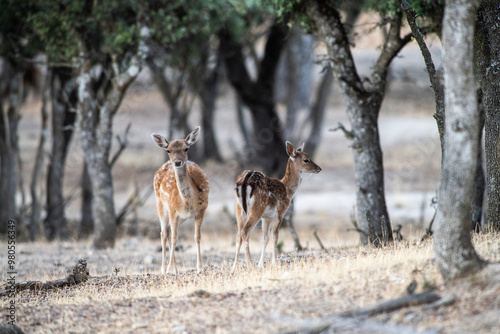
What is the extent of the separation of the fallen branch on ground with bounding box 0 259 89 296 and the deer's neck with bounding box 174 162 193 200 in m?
1.82

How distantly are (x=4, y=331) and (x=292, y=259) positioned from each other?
4.79 m

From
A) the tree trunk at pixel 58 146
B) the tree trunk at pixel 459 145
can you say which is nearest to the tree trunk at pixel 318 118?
the tree trunk at pixel 58 146

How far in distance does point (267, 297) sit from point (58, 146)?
12.9 meters

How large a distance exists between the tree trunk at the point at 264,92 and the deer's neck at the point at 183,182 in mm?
9578

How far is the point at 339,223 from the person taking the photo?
2161 cm

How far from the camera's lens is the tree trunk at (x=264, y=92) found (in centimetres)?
1988

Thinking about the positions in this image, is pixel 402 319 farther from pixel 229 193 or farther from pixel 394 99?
pixel 394 99

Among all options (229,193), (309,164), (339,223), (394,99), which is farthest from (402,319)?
(394,99)

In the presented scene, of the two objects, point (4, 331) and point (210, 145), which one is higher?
point (210, 145)

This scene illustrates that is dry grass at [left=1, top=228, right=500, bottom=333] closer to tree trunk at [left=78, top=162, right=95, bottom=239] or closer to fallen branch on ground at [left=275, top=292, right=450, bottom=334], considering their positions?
fallen branch on ground at [left=275, top=292, right=450, bottom=334]

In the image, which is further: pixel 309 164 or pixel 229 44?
pixel 229 44

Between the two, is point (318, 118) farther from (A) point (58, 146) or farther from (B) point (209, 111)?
A: (A) point (58, 146)

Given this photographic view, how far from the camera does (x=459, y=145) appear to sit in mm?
7133

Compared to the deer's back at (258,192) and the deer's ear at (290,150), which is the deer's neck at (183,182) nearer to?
the deer's back at (258,192)
